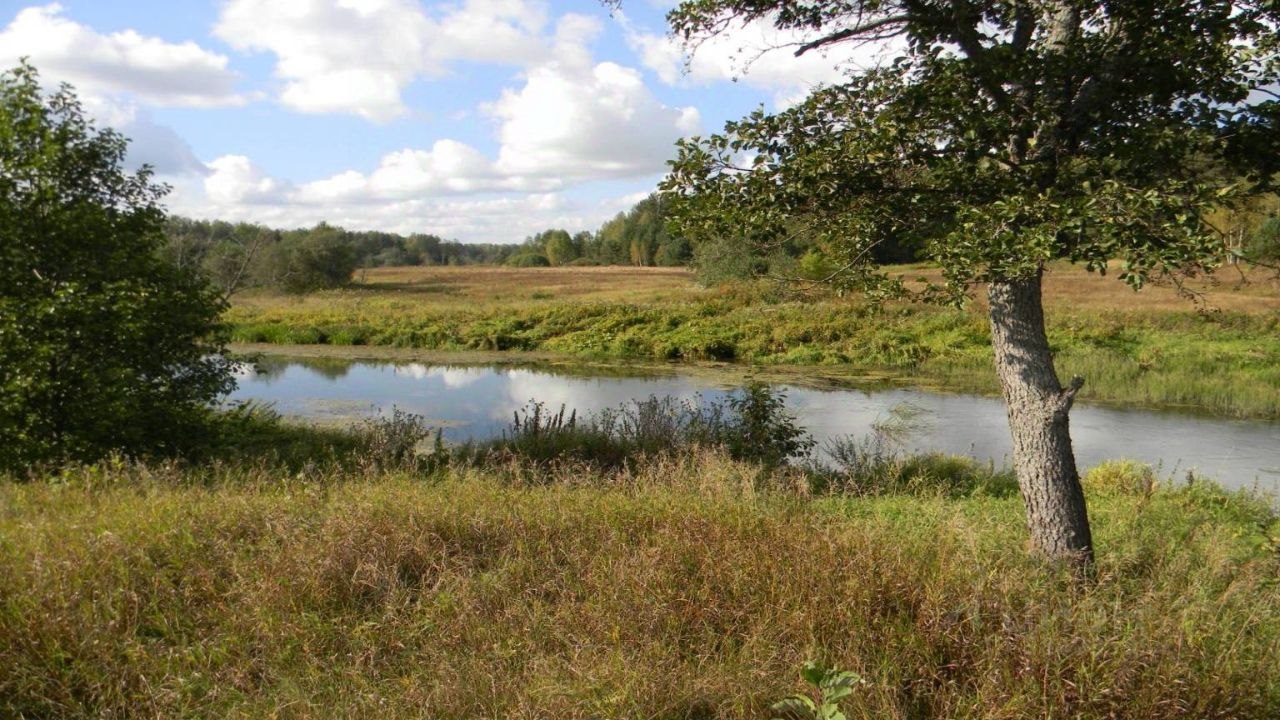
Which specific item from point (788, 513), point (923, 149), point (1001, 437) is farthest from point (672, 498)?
point (1001, 437)

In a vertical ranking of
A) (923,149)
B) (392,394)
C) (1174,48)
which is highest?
(1174,48)

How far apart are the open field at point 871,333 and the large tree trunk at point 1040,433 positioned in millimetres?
10667

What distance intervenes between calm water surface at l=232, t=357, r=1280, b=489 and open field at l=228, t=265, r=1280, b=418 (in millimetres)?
2209

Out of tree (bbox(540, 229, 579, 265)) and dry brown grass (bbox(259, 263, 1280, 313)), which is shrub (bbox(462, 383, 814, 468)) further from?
tree (bbox(540, 229, 579, 265))

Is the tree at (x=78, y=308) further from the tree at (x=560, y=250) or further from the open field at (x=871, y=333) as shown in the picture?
the tree at (x=560, y=250)

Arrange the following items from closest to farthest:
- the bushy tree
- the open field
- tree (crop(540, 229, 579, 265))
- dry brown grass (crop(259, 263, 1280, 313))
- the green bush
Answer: the green bush
the open field
dry brown grass (crop(259, 263, 1280, 313))
the bushy tree
tree (crop(540, 229, 579, 265))

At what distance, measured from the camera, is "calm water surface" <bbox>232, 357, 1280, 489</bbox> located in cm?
1396

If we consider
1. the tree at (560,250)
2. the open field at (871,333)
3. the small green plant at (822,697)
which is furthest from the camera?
the tree at (560,250)

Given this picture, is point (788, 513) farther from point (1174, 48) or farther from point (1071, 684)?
point (1174, 48)

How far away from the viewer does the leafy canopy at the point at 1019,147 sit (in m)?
4.03

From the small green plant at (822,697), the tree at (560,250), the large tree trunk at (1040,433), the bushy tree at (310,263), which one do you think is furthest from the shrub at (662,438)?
the tree at (560,250)

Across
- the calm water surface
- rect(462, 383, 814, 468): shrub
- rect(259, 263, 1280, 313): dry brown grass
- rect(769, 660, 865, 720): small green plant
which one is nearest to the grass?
rect(769, 660, 865, 720): small green plant

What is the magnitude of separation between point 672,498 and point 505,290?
50.9 meters

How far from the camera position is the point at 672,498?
6.11 metres
